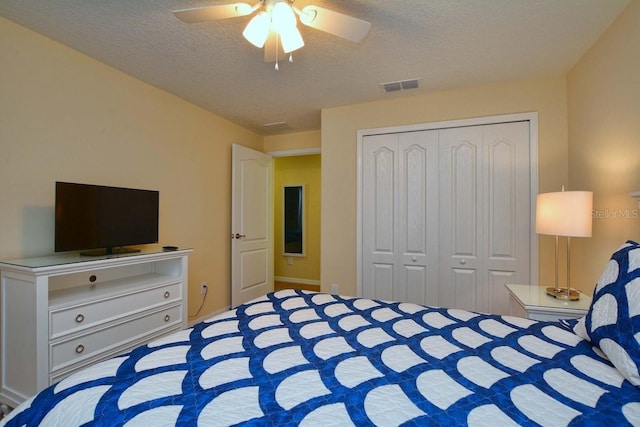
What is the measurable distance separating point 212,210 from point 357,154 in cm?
183

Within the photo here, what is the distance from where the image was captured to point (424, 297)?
3.00m

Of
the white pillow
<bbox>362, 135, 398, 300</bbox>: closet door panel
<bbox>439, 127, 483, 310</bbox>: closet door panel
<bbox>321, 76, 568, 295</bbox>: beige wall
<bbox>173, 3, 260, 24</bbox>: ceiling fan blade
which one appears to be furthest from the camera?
<bbox>362, 135, 398, 300</bbox>: closet door panel

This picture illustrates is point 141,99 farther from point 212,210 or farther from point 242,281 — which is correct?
point 242,281

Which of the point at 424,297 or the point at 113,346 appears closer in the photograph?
the point at 113,346

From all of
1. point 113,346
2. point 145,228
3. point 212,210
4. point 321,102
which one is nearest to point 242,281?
point 212,210

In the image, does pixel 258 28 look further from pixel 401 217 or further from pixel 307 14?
pixel 401 217

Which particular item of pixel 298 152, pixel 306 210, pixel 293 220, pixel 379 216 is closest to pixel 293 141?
pixel 298 152

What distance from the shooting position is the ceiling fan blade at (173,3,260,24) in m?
1.48

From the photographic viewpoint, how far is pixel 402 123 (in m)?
3.09

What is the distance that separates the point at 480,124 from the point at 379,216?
1.30 meters

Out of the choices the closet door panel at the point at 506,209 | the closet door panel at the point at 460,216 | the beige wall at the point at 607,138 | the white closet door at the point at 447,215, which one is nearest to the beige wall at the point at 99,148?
the white closet door at the point at 447,215

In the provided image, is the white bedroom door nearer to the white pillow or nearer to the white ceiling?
the white ceiling

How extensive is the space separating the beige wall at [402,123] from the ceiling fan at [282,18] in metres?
1.58

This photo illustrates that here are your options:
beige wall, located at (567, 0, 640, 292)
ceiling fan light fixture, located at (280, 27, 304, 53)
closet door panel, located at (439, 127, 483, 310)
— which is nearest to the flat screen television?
ceiling fan light fixture, located at (280, 27, 304, 53)
